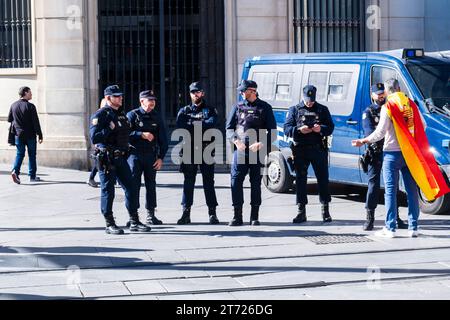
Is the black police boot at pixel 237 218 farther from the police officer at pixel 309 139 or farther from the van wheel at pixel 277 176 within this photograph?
the van wheel at pixel 277 176

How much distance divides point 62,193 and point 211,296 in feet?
25.9

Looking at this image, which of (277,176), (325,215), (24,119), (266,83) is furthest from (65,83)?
(325,215)

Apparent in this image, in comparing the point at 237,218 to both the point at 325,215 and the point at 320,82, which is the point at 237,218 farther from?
the point at 320,82

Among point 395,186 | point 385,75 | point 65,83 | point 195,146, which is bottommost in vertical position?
point 395,186

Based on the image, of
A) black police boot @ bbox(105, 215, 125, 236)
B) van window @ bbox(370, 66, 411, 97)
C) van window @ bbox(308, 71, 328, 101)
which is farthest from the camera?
van window @ bbox(308, 71, 328, 101)

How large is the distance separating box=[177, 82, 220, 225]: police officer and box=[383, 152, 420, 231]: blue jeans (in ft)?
7.73

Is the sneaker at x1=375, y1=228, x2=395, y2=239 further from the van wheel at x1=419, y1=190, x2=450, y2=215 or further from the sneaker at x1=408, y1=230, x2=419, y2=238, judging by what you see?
the van wheel at x1=419, y1=190, x2=450, y2=215

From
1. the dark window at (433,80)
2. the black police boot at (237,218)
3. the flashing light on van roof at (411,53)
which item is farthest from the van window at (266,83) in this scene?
the black police boot at (237,218)

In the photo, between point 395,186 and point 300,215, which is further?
point 300,215

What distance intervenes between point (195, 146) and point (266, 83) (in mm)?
3429

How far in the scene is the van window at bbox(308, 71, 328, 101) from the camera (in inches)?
561

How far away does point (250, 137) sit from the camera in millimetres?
12156

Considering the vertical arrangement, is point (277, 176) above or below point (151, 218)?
above

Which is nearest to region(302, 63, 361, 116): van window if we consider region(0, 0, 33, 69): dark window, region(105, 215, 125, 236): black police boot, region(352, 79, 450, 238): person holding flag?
region(352, 79, 450, 238): person holding flag
